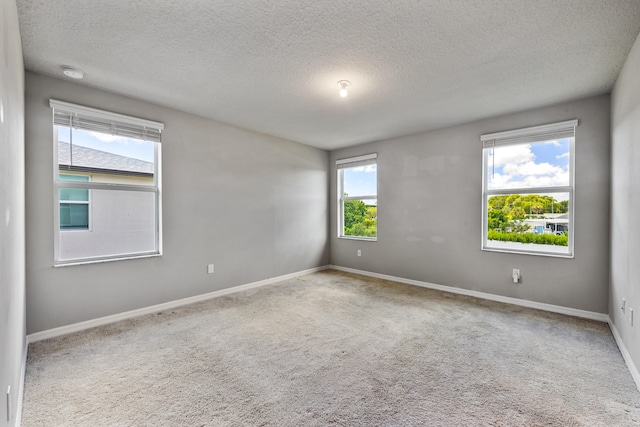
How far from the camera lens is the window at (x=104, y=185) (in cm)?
286

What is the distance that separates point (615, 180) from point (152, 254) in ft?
16.4

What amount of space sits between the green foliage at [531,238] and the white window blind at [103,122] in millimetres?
4515

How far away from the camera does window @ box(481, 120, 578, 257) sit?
3404 millimetres

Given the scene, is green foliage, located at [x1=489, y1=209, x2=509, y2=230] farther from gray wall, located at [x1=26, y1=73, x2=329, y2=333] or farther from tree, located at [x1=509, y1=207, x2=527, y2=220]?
gray wall, located at [x1=26, y1=73, x2=329, y2=333]

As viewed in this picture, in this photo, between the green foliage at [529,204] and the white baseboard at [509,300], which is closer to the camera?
the white baseboard at [509,300]

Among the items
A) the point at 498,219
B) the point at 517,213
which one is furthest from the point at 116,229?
the point at 517,213

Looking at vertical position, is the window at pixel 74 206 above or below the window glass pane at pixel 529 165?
below

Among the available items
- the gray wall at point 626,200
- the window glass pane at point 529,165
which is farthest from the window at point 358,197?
the gray wall at point 626,200

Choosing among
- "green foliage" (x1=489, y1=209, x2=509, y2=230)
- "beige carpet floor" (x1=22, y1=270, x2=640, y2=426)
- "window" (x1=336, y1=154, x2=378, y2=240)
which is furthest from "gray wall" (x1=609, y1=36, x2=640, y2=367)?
"window" (x1=336, y1=154, x2=378, y2=240)

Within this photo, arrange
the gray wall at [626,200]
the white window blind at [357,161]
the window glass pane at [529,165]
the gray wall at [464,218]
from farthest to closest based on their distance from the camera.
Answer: the white window blind at [357,161] → the window glass pane at [529,165] → the gray wall at [464,218] → the gray wall at [626,200]

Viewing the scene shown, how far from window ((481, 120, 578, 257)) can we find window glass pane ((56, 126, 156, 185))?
436 centimetres

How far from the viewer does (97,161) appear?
3.09m

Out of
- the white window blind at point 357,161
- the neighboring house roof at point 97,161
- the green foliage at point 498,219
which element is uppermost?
the white window blind at point 357,161

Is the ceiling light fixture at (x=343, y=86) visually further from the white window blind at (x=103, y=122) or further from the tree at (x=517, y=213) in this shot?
the tree at (x=517, y=213)
